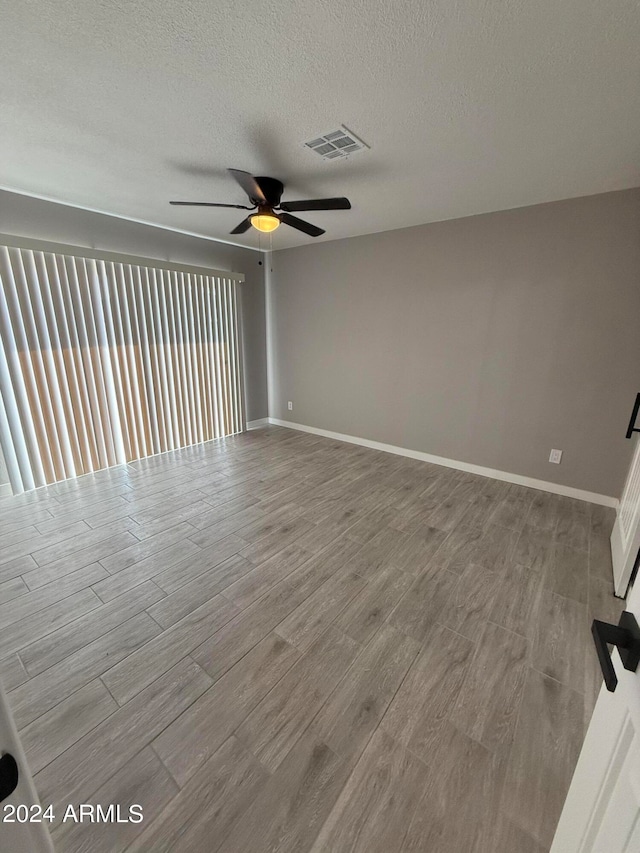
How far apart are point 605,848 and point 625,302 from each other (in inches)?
129

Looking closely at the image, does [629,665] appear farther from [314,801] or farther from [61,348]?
[61,348]

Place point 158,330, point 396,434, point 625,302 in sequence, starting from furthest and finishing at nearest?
point 396,434 < point 158,330 < point 625,302

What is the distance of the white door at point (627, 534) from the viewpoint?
75.8 inches

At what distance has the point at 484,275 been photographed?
10.6 feet

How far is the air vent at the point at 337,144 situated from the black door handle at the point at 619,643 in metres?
2.34

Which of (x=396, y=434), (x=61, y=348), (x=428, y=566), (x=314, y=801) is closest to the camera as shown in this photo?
(x=314, y=801)

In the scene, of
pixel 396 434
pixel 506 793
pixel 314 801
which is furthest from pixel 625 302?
pixel 314 801

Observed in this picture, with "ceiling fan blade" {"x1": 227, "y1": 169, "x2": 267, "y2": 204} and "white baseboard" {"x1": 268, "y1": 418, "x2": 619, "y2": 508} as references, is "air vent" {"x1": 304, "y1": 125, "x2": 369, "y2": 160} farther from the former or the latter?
"white baseboard" {"x1": 268, "y1": 418, "x2": 619, "y2": 508}

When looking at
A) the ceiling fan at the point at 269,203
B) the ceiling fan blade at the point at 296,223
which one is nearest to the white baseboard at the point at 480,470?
the ceiling fan blade at the point at 296,223

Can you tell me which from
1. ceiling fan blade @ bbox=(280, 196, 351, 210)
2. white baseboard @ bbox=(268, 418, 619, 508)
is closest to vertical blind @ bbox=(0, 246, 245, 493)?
white baseboard @ bbox=(268, 418, 619, 508)

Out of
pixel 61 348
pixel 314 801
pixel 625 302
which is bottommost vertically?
pixel 314 801

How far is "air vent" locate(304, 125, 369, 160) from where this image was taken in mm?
1909

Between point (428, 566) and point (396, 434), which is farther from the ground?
point (396, 434)

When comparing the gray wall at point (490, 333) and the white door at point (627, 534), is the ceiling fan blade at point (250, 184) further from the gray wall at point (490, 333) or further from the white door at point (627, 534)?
the white door at point (627, 534)
